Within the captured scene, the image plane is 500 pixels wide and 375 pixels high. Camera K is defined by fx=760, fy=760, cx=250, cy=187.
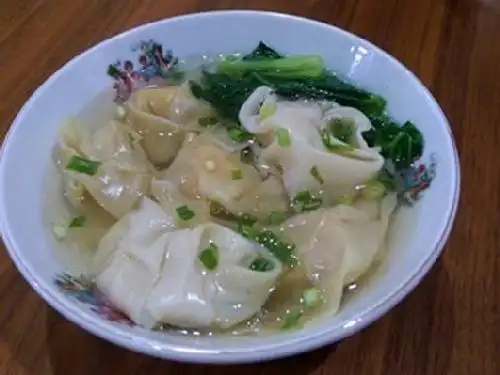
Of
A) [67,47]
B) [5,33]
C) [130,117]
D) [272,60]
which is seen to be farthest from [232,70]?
[5,33]

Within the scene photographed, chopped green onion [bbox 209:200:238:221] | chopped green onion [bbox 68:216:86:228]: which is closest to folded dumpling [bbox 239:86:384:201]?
chopped green onion [bbox 209:200:238:221]

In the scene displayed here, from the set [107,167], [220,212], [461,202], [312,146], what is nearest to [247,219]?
[220,212]

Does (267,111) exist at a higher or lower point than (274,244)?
higher

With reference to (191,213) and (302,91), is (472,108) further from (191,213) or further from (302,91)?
(191,213)

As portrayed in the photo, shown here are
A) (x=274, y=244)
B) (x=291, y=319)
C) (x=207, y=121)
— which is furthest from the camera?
(x=207, y=121)

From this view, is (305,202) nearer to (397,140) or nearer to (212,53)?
(397,140)

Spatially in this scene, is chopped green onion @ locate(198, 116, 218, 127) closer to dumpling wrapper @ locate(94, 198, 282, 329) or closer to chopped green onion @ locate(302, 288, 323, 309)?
dumpling wrapper @ locate(94, 198, 282, 329)
